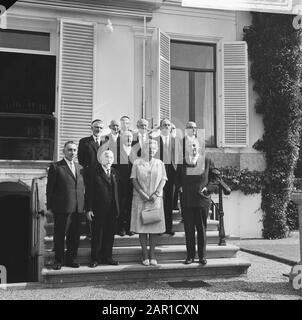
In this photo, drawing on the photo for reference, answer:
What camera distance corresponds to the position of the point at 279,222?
9.63 metres

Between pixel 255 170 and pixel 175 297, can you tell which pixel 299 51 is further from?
pixel 175 297

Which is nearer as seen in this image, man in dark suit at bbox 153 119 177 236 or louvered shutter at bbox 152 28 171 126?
man in dark suit at bbox 153 119 177 236

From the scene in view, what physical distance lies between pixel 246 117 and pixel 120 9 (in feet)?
11.4

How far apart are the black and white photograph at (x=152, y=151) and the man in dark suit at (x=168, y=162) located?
20mm

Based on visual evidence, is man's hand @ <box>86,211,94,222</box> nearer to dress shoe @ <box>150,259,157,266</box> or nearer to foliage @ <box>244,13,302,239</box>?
dress shoe @ <box>150,259,157,266</box>

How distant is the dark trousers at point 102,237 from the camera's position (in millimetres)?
5508

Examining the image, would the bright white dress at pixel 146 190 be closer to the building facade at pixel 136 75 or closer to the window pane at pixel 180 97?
the building facade at pixel 136 75

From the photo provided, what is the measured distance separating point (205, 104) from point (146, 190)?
4.85m

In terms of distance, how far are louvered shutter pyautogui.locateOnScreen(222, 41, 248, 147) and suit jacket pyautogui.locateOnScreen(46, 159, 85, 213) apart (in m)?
4.94

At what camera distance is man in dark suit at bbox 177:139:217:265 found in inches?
226

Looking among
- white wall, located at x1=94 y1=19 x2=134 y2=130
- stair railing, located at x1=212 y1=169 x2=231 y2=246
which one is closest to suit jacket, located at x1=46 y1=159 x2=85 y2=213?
stair railing, located at x1=212 y1=169 x2=231 y2=246

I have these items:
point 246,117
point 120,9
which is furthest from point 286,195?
point 120,9

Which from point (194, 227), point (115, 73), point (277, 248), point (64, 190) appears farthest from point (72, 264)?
point (115, 73)

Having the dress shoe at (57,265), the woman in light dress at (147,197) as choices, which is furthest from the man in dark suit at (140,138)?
the dress shoe at (57,265)
